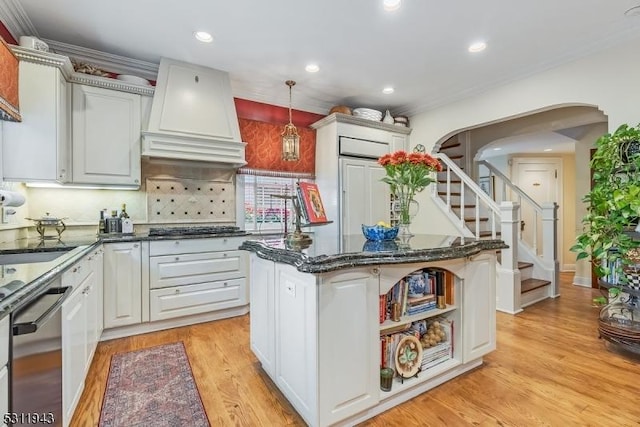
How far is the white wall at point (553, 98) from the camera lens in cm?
275

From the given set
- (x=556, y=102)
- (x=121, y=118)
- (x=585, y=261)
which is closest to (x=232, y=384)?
(x=121, y=118)

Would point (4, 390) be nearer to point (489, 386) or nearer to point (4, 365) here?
point (4, 365)

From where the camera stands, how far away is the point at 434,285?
81.4 inches

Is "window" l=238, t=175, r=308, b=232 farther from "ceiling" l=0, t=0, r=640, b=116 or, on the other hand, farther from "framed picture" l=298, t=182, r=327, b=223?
"framed picture" l=298, t=182, r=327, b=223

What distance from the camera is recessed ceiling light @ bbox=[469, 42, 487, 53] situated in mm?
2928

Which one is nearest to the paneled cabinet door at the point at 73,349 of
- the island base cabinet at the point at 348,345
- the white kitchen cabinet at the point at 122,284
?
the white kitchen cabinet at the point at 122,284

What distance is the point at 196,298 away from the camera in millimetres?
3146

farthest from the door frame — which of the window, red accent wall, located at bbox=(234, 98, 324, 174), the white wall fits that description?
the window

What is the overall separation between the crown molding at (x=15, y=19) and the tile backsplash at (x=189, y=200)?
60.8 inches

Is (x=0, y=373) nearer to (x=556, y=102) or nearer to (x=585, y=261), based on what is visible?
(x=556, y=102)

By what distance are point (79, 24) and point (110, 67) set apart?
60cm

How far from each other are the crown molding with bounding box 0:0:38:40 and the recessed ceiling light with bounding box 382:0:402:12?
278 cm

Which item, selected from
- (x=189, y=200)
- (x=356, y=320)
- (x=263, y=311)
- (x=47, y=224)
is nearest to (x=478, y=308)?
(x=356, y=320)

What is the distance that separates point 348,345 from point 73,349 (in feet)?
4.75
